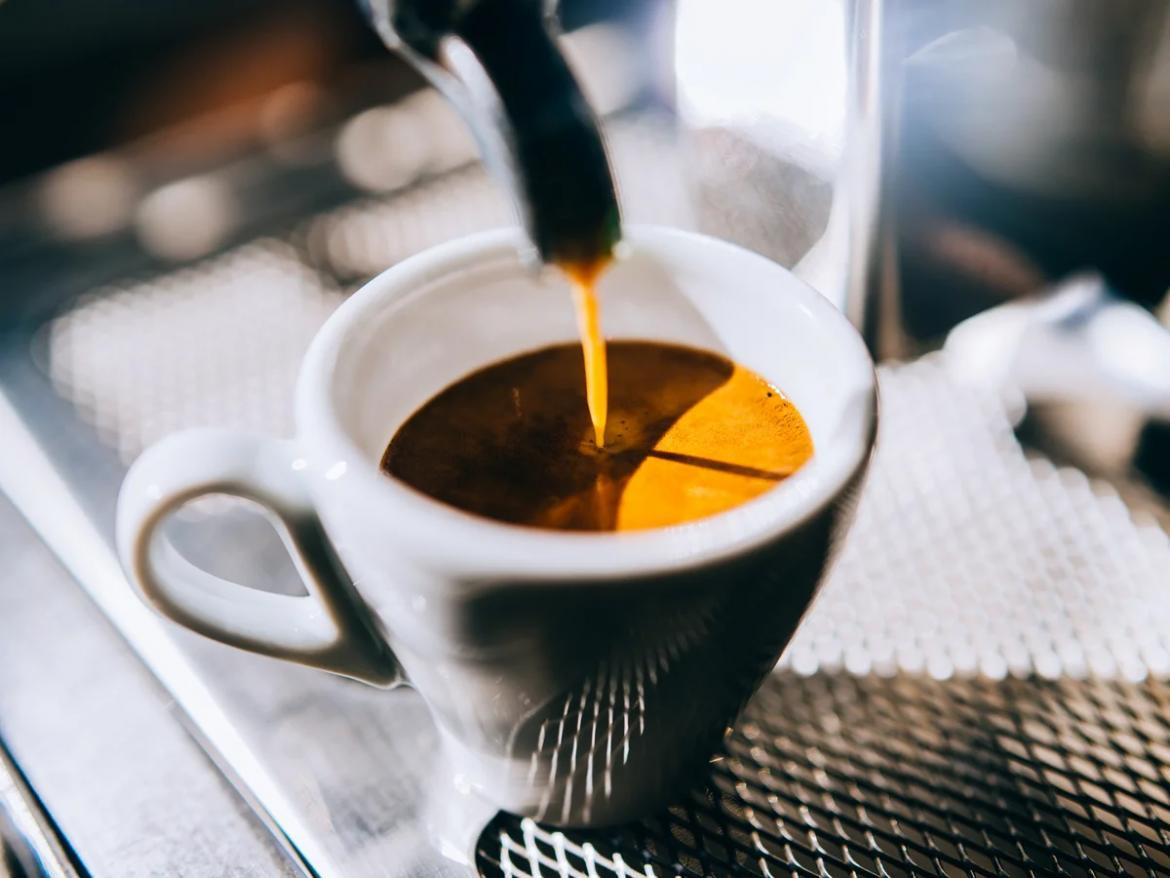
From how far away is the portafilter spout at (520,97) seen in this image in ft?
0.78

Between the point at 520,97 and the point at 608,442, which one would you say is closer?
the point at 520,97

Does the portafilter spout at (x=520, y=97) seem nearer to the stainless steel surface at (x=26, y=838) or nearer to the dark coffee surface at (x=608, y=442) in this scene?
the dark coffee surface at (x=608, y=442)

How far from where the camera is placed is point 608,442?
0.37m

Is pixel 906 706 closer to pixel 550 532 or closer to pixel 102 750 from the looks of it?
pixel 550 532

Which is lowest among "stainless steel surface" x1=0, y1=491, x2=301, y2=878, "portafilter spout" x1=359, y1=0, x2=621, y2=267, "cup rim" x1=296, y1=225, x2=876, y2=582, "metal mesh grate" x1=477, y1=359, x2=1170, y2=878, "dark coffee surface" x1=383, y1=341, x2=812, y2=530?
"metal mesh grate" x1=477, y1=359, x2=1170, y2=878

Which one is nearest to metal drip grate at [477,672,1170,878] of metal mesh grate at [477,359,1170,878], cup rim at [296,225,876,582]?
metal mesh grate at [477,359,1170,878]

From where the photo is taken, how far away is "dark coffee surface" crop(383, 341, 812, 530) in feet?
1.11

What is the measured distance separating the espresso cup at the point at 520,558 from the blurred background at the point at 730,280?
6cm

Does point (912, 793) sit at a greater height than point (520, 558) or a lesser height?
lesser

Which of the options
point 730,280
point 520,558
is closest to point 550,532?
point 520,558

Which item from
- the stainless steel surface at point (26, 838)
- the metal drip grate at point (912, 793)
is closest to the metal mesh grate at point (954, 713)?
the metal drip grate at point (912, 793)

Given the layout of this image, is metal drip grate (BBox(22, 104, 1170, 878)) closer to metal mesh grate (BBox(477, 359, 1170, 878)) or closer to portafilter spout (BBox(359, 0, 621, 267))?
metal mesh grate (BBox(477, 359, 1170, 878))

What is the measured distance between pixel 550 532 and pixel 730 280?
0.13 m

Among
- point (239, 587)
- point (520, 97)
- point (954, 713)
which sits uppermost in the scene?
point (520, 97)
